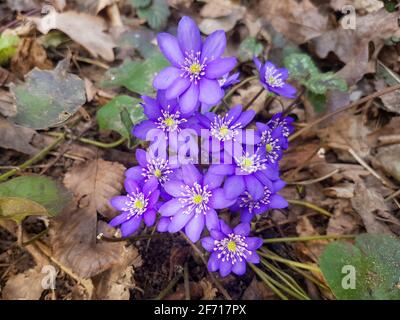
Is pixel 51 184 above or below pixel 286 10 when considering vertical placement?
below

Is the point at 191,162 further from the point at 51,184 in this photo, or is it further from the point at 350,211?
the point at 350,211

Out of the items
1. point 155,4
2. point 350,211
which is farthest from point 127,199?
point 155,4

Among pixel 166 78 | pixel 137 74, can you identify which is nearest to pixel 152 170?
pixel 166 78

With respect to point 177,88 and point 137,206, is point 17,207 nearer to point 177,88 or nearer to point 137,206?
point 137,206

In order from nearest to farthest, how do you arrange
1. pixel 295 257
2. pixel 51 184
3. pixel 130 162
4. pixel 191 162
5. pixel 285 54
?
1. pixel 191 162
2. pixel 51 184
3. pixel 295 257
4. pixel 130 162
5. pixel 285 54

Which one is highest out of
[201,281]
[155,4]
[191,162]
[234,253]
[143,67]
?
[155,4]

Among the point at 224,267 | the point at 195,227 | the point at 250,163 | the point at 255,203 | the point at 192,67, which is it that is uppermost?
the point at 192,67
